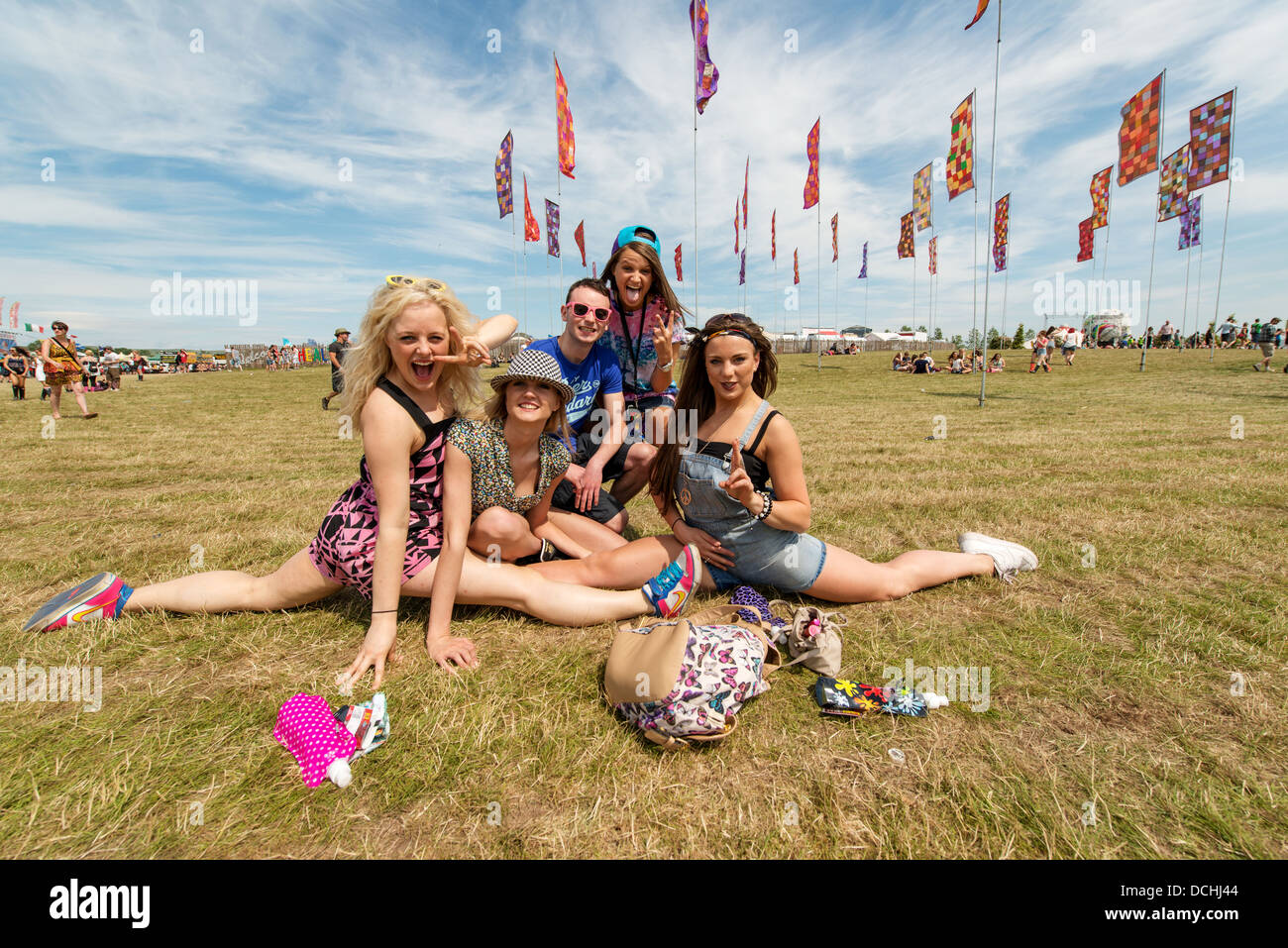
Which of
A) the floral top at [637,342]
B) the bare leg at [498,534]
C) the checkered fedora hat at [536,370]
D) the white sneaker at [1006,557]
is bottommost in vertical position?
the white sneaker at [1006,557]

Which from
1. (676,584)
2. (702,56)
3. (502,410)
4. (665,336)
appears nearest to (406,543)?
(502,410)

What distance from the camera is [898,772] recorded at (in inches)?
85.2

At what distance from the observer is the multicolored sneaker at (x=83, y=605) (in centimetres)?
327

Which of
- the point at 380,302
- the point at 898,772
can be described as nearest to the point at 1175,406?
the point at 898,772

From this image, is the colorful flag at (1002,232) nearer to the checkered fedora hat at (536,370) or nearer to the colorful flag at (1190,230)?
the colorful flag at (1190,230)

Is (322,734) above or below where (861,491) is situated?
below

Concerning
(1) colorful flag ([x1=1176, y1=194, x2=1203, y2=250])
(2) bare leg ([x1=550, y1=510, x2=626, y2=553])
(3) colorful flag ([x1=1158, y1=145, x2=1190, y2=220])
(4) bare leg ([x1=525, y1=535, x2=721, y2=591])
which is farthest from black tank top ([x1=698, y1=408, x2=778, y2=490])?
(1) colorful flag ([x1=1176, y1=194, x2=1203, y2=250])

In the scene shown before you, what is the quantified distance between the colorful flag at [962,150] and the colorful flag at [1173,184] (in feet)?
33.7

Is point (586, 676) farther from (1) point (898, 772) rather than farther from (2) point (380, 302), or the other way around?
(2) point (380, 302)

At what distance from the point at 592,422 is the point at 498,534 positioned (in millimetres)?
1443

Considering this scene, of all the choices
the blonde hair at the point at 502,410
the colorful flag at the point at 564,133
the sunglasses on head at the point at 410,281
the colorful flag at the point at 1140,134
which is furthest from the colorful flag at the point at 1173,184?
the sunglasses on head at the point at 410,281

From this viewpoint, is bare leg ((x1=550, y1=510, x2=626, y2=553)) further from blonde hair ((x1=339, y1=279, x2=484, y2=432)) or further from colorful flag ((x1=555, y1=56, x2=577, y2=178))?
colorful flag ((x1=555, y1=56, x2=577, y2=178))

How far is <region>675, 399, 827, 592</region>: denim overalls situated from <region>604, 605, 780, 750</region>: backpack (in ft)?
2.99

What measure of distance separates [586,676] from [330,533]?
5.55ft
